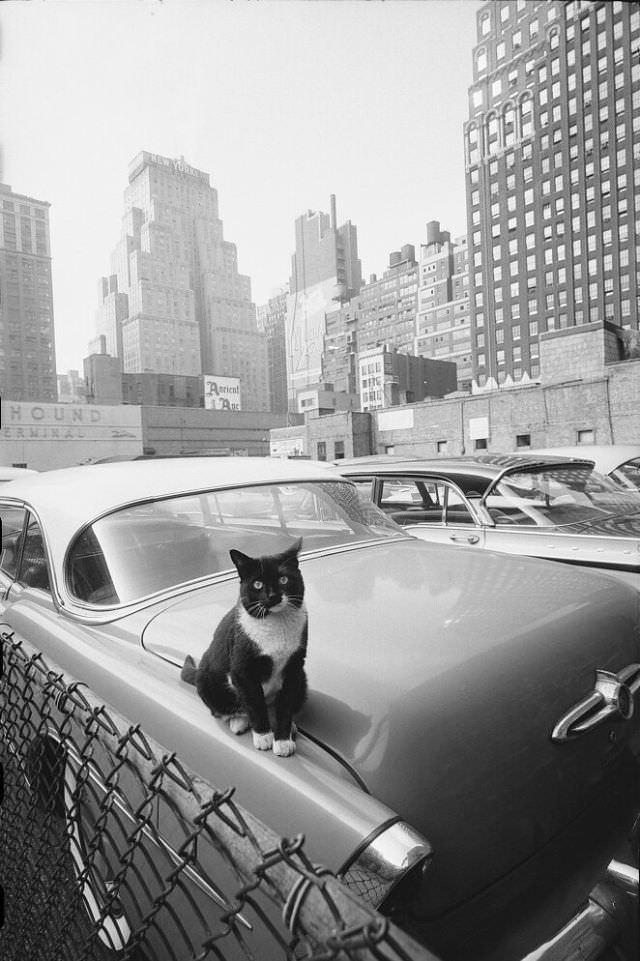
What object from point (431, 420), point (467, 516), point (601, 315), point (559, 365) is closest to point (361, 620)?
point (467, 516)

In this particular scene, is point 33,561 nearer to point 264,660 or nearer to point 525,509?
point 264,660

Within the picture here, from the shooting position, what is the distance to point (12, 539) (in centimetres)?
323

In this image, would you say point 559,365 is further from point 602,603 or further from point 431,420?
point 602,603

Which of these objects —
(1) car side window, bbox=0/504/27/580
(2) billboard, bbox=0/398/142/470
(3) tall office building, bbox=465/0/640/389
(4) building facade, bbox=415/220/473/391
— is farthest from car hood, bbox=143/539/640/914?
(4) building facade, bbox=415/220/473/391

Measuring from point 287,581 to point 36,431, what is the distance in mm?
50622

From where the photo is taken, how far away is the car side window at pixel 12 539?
2.85 metres

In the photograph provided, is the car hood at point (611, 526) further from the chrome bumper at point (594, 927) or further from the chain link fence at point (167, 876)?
the chain link fence at point (167, 876)

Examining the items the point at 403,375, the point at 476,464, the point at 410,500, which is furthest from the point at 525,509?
the point at 403,375

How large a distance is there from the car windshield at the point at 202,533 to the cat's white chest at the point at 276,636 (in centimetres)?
90

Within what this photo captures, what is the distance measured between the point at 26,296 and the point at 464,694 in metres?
5.08

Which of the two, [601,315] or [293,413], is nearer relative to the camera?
[293,413]

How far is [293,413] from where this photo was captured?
63.0 metres

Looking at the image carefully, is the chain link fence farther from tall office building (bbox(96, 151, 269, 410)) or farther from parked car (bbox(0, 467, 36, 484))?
parked car (bbox(0, 467, 36, 484))

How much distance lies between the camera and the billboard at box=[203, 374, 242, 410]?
224 feet
